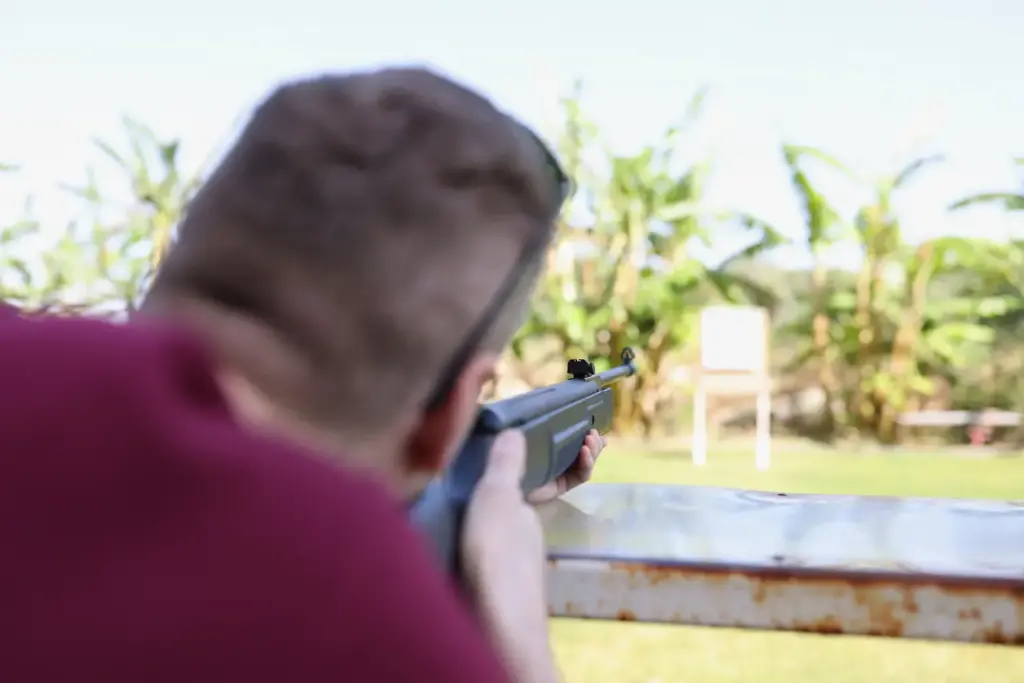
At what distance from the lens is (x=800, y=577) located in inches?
27.4

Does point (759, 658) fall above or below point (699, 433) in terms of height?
above

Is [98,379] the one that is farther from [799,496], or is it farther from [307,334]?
[799,496]

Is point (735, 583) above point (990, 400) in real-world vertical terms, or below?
above

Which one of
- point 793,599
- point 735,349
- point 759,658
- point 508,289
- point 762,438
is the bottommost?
point 762,438

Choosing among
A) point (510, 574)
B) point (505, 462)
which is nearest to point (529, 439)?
point (505, 462)

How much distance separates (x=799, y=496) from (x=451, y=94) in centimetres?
85

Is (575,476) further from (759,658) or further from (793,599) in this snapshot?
(759,658)

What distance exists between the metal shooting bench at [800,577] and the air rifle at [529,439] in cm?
8

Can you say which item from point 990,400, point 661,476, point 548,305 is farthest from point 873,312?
point 661,476

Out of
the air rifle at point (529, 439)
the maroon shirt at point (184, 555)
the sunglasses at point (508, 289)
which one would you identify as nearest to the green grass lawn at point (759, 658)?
the air rifle at point (529, 439)

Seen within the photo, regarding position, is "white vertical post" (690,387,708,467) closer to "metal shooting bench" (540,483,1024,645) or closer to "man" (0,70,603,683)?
"metal shooting bench" (540,483,1024,645)

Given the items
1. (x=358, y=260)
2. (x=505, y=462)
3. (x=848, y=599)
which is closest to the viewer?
(x=358, y=260)

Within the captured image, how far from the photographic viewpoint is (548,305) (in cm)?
712

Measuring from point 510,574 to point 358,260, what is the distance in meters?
0.15
